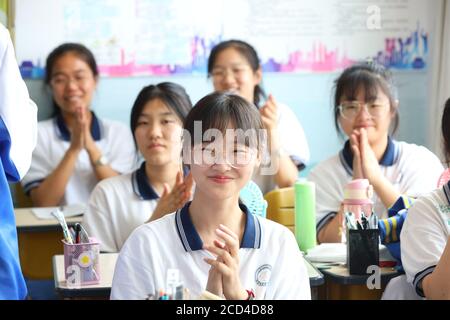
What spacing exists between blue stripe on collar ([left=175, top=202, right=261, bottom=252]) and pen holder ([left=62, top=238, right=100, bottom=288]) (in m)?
0.38

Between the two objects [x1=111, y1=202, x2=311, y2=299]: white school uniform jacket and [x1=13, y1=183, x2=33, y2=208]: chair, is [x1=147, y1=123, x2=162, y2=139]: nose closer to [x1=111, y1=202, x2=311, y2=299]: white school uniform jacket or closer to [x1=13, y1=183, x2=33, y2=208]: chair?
[x1=111, y1=202, x2=311, y2=299]: white school uniform jacket

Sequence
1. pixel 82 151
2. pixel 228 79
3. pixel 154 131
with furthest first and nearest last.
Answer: pixel 82 151
pixel 228 79
pixel 154 131

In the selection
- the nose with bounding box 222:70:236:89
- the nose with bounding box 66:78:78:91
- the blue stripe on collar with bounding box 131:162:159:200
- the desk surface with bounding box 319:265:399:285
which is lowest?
the desk surface with bounding box 319:265:399:285

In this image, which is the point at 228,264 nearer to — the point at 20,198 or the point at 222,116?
the point at 222,116

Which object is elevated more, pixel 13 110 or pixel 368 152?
pixel 13 110

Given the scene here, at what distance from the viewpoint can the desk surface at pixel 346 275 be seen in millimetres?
2059

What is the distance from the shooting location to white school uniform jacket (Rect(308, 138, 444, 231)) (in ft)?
8.89

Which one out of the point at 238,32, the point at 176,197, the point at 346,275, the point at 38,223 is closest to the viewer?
the point at 346,275

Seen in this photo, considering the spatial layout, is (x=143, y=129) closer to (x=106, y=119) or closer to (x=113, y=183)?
(x=113, y=183)

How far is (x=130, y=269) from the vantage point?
5.13 feet

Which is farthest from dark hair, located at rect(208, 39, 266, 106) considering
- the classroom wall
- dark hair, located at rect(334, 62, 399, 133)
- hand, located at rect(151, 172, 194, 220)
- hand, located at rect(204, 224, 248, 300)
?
hand, located at rect(204, 224, 248, 300)

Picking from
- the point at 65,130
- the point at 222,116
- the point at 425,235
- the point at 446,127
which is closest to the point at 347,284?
the point at 425,235

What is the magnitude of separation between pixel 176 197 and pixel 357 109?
2.45 feet

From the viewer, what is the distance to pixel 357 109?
2.77 m
